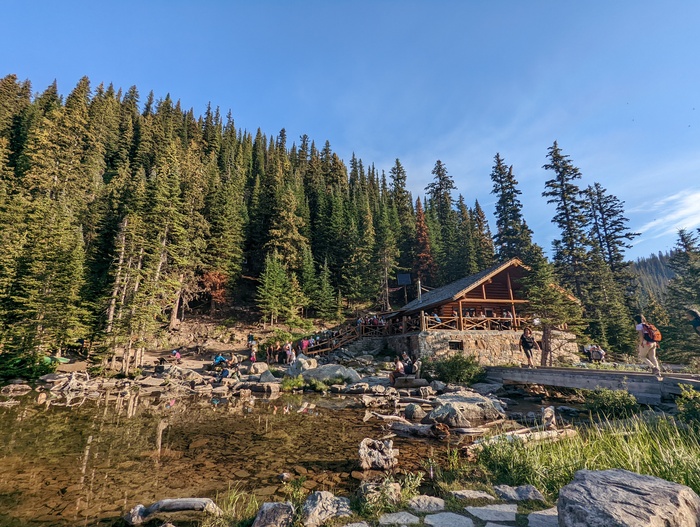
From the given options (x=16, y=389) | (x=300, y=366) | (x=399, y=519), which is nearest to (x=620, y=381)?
(x=399, y=519)

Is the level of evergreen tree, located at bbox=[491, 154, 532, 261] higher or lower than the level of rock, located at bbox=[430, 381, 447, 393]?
higher

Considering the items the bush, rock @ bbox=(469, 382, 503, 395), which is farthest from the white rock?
the bush

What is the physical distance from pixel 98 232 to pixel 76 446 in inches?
1059

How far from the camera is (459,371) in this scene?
17.9m

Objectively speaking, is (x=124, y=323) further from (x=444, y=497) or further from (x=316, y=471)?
(x=444, y=497)

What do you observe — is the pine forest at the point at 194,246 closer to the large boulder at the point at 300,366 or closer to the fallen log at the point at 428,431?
the large boulder at the point at 300,366

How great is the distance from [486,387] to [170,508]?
15528 mm

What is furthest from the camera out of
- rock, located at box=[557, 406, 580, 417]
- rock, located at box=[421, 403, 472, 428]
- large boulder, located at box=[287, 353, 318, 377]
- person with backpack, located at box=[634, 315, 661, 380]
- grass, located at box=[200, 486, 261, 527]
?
large boulder, located at box=[287, 353, 318, 377]

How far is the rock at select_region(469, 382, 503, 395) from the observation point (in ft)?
52.5

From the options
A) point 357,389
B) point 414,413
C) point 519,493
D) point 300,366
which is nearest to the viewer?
point 519,493

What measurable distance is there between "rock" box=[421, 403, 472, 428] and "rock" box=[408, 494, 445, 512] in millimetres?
5740

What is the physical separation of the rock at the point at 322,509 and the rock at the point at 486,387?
1379 centimetres

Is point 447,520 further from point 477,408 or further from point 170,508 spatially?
point 477,408

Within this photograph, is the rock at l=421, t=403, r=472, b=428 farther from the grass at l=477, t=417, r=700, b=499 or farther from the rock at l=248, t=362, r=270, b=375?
the rock at l=248, t=362, r=270, b=375
